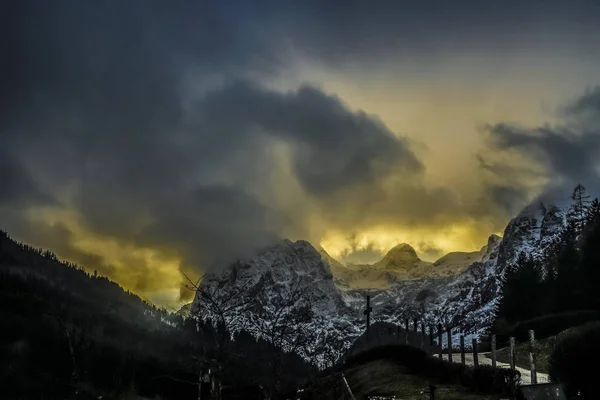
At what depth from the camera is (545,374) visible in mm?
51344

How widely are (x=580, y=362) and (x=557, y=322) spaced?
33.1 m

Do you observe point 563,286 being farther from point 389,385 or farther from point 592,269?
point 389,385

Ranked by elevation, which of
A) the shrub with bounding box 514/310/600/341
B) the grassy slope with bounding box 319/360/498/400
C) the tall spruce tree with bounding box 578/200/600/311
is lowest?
the grassy slope with bounding box 319/360/498/400

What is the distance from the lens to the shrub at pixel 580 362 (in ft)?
121

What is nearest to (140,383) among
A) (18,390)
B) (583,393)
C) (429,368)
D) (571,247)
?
(18,390)

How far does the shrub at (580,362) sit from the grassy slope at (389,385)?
17.2ft

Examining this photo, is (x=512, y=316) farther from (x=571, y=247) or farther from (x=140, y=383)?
(x=140, y=383)

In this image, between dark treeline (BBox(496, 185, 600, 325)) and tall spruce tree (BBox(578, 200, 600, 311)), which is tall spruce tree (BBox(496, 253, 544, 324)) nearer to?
dark treeline (BBox(496, 185, 600, 325))

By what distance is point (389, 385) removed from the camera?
48.4 metres

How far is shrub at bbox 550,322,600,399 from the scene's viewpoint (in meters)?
36.8

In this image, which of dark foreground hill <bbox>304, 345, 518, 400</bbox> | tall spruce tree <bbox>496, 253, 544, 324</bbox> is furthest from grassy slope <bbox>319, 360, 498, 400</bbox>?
tall spruce tree <bbox>496, 253, 544, 324</bbox>

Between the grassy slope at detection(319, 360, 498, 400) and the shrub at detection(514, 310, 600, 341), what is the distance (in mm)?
21590

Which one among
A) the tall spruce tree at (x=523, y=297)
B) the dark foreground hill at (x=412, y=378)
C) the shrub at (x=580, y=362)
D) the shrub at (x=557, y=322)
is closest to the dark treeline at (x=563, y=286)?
the tall spruce tree at (x=523, y=297)

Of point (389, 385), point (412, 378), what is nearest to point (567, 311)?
point (412, 378)
